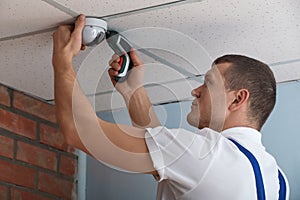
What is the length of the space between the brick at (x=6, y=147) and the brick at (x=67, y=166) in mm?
275

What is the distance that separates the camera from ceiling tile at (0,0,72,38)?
1.76 meters

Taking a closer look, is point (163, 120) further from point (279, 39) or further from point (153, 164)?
point (153, 164)

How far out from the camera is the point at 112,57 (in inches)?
81.1

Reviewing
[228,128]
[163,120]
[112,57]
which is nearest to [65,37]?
[112,57]

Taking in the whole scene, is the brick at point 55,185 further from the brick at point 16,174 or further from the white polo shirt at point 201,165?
the white polo shirt at point 201,165

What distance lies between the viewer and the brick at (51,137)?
8.60ft

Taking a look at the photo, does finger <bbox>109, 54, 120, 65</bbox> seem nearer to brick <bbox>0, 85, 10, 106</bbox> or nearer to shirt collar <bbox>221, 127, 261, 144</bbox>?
shirt collar <bbox>221, 127, 261, 144</bbox>

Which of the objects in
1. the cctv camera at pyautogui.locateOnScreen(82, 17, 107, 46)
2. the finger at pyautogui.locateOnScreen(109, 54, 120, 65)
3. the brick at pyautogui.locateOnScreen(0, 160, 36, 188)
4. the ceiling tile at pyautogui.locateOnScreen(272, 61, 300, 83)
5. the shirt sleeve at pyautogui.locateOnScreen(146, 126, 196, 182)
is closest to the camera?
the shirt sleeve at pyautogui.locateOnScreen(146, 126, 196, 182)

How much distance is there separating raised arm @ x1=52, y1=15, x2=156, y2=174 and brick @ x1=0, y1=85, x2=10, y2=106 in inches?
28.6

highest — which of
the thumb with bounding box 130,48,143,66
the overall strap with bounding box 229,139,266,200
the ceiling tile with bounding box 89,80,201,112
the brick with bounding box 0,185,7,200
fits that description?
the ceiling tile with bounding box 89,80,201,112

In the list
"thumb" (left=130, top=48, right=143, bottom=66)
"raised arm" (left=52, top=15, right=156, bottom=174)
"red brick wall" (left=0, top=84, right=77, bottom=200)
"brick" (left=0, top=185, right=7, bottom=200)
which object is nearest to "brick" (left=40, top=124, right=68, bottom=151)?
"red brick wall" (left=0, top=84, right=77, bottom=200)

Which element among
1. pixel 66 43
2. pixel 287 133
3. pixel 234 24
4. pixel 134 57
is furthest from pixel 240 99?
pixel 287 133

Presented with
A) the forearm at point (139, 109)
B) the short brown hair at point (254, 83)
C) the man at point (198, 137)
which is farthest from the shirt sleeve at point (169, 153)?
the forearm at point (139, 109)

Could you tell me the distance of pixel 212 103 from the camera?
1893mm
